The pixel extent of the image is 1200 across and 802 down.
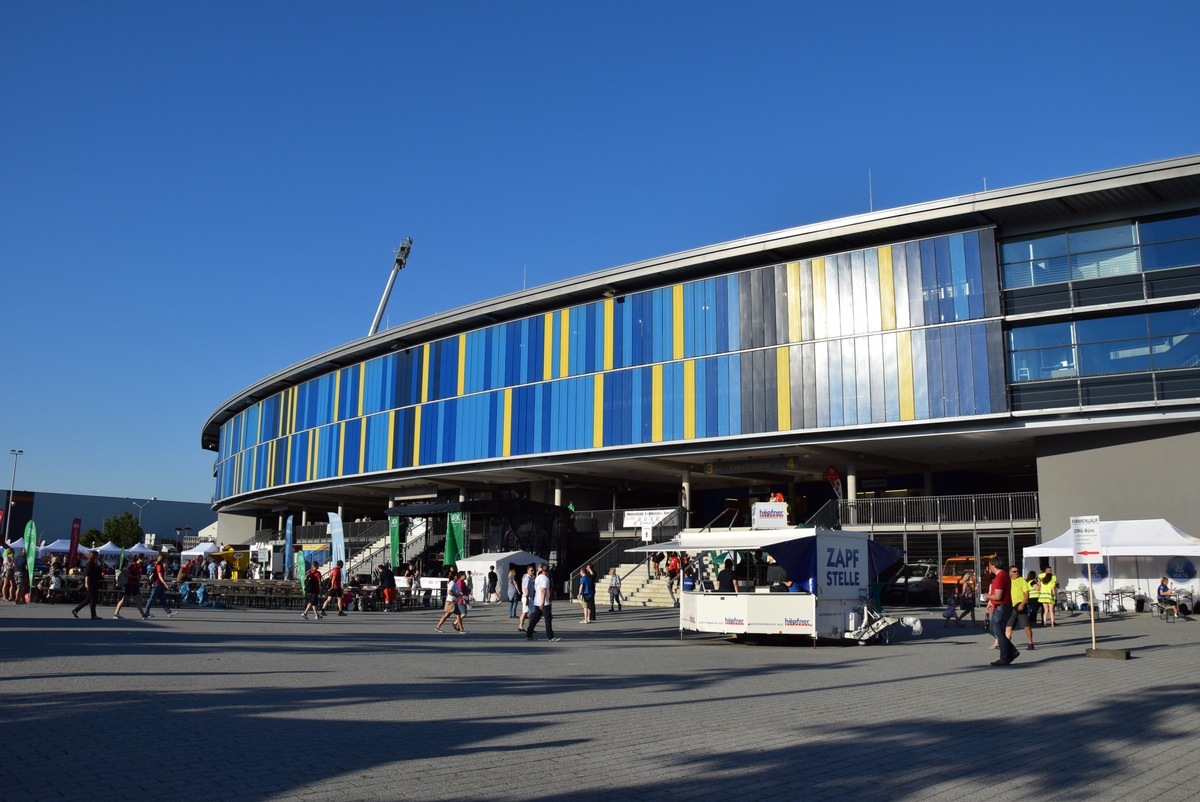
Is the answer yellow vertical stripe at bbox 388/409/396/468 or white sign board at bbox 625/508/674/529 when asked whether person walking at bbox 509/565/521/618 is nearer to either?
white sign board at bbox 625/508/674/529

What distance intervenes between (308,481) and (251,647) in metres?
46.6

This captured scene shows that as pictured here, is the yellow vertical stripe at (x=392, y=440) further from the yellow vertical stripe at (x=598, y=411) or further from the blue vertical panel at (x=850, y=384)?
the blue vertical panel at (x=850, y=384)

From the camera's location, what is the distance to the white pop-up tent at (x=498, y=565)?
3794cm

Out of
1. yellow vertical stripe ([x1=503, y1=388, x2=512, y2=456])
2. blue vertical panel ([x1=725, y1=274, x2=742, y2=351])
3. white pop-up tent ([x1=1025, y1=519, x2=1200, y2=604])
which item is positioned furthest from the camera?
yellow vertical stripe ([x1=503, y1=388, x2=512, y2=456])

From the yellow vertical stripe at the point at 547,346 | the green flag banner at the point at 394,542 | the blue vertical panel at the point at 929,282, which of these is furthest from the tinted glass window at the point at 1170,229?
the green flag banner at the point at 394,542

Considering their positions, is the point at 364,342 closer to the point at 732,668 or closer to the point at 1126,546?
the point at 1126,546

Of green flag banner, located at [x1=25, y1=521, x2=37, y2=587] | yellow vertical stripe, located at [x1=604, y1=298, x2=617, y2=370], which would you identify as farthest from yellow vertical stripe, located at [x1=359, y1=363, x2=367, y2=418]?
green flag banner, located at [x1=25, y1=521, x2=37, y2=587]

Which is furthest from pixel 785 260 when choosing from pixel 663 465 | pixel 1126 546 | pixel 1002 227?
pixel 1126 546

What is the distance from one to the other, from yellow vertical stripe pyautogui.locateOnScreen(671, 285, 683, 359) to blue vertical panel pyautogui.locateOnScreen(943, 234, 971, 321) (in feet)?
38.7

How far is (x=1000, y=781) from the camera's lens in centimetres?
693

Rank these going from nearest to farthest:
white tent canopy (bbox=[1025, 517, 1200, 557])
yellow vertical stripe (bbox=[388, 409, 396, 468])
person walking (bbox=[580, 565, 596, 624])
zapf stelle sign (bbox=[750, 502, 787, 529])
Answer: zapf stelle sign (bbox=[750, 502, 787, 529])
person walking (bbox=[580, 565, 596, 624])
white tent canopy (bbox=[1025, 517, 1200, 557])
yellow vertical stripe (bbox=[388, 409, 396, 468])

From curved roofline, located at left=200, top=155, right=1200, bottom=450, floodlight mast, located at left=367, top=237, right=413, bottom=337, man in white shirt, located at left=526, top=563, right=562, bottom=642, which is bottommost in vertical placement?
man in white shirt, located at left=526, top=563, right=562, bottom=642

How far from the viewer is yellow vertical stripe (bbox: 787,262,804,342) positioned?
39.6m

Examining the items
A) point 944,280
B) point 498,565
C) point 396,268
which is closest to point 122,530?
point 396,268
